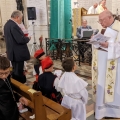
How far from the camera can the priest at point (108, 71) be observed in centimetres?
278

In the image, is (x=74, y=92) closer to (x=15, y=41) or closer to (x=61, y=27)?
(x=15, y=41)

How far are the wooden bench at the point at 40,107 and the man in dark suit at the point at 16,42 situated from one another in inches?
66.7

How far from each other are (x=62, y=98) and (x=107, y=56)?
0.85 metres

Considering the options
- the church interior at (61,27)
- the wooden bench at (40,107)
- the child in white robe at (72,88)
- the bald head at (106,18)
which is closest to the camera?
the wooden bench at (40,107)

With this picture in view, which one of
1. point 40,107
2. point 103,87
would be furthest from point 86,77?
point 40,107

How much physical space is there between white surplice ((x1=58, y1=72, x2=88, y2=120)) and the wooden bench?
0.29 metres

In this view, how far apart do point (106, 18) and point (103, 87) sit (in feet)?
3.19

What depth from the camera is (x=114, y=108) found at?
3.01 meters

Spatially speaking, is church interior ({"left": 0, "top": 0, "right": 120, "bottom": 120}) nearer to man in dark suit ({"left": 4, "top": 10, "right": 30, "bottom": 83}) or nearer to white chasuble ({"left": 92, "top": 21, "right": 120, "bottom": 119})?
man in dark suit ({"left": 4, "top": 10, "right": 30, "bottom": 83})

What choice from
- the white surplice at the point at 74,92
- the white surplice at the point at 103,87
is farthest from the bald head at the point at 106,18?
the white surplice at the point at 74,92

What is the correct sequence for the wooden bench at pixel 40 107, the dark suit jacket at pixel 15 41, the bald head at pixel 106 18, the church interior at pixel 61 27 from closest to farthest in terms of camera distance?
the wooden bench at pixel 40 107 → the bald head at pixel 106 18 → the dark suit jacket at pixel 15 41 → the church interior at pixel 61 27

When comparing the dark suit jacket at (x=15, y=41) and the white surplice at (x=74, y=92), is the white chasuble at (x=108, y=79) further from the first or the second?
the dark suit jacket at (x=15, y=41)

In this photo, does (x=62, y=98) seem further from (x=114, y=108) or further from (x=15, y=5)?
(x=15, y=5)

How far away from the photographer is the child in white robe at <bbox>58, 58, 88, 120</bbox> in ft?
7.89
